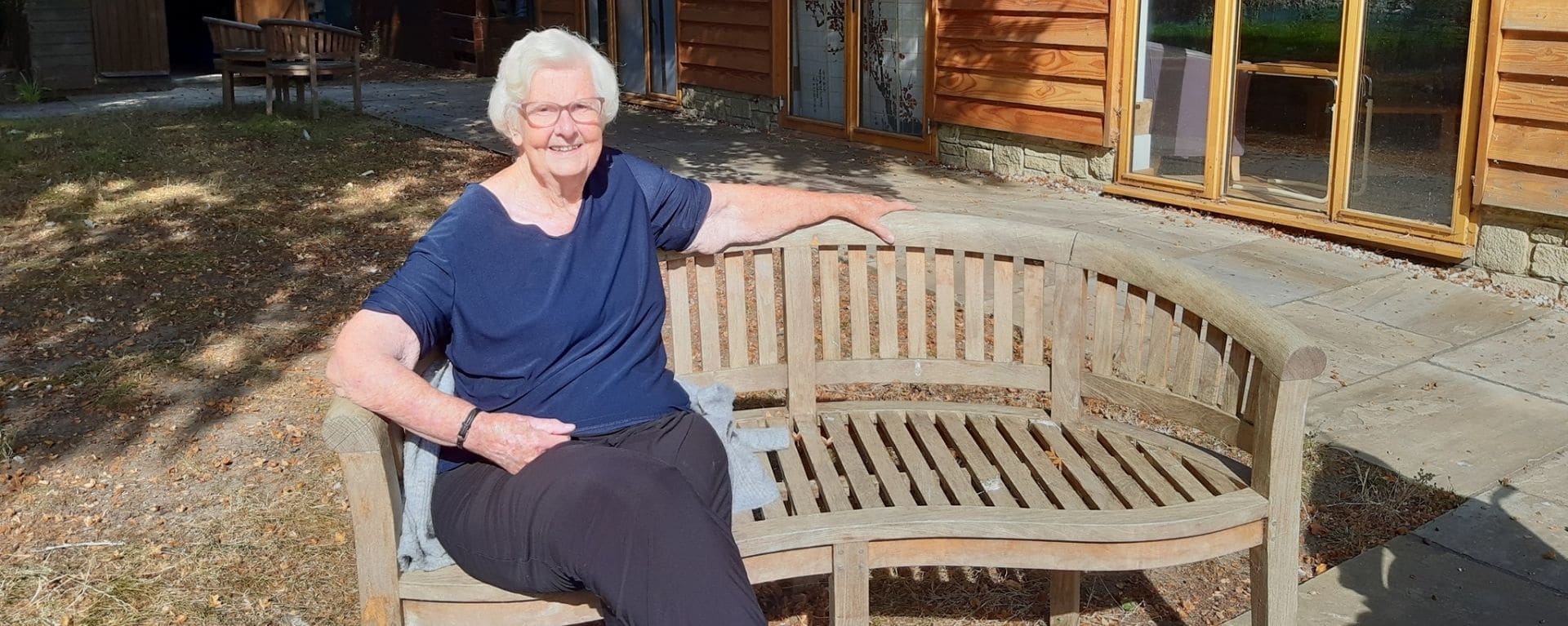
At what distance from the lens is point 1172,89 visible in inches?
323

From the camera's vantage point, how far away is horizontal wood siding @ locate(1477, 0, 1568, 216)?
598cm

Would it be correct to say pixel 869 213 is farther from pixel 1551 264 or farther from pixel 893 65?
pixel 893 65

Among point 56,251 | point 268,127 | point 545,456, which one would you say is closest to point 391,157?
point 268,127

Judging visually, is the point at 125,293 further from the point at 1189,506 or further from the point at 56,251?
the point at 1189,506

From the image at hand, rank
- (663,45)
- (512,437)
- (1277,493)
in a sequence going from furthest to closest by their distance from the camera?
(663,45), (1277,493), (512,437)

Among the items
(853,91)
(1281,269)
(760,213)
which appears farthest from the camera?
(853,91)

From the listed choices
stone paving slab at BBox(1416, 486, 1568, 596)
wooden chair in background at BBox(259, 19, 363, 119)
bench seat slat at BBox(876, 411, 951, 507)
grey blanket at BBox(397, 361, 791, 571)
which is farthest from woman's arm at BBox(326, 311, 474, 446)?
wooden chair in background at BBox(259, 19, 363, 119)

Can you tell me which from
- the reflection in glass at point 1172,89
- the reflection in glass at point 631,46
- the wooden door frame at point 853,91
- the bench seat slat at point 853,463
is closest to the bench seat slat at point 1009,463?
the bench seat slat at point 853,463

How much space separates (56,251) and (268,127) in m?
4.57

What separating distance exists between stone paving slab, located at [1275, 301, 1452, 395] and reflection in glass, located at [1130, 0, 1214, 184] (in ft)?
7.39

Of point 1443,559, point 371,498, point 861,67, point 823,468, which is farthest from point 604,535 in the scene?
point 861,67

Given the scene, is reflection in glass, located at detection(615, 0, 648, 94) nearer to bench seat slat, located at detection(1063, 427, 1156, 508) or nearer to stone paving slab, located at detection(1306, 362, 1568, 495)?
stone paving slab, located at detection(1306, 362, 1568, 495)

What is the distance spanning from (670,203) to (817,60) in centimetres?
877

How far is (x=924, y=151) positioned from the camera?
34.1 ft
